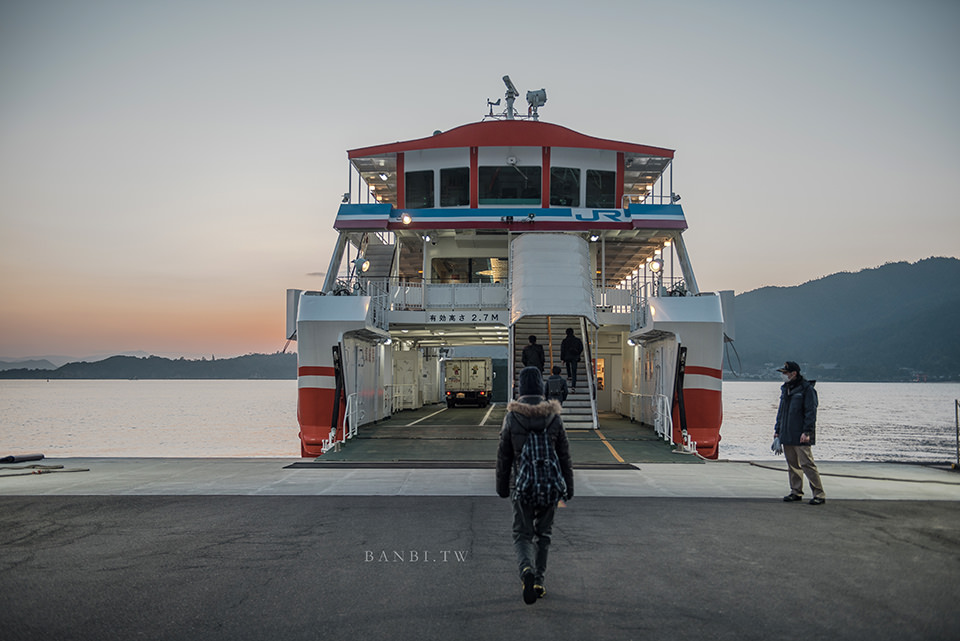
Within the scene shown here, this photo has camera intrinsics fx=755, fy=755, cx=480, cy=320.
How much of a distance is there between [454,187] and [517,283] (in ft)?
13.6

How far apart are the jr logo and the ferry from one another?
1.8 inches

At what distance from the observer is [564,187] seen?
74.2 ft

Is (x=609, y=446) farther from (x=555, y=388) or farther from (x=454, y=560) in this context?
(x=454, y=560)

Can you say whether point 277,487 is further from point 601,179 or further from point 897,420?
point 897,420

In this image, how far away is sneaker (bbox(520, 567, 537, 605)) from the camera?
17.1 feet

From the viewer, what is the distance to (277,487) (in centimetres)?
1053

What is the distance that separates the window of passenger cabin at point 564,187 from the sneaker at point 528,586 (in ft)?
59.1

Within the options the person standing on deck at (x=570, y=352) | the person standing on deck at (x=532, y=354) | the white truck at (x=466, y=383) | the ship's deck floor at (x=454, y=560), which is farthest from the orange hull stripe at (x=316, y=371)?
the white truck at (x=466, y=383)

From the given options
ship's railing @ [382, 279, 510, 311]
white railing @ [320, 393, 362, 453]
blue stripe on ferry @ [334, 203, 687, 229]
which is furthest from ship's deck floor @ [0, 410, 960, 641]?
blue stripe on ferry @ [334, 203, 687, 229]

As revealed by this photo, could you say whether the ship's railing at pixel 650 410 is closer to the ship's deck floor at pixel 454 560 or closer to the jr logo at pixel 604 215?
the jr logo at pixel 604 215

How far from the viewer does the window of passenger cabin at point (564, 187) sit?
22.5 metres

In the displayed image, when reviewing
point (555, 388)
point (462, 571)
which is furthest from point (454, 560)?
point (555, 388)

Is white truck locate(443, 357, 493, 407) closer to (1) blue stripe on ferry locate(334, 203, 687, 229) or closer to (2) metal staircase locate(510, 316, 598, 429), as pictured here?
(2) metal staircase locate(510, 316, 598, 429)

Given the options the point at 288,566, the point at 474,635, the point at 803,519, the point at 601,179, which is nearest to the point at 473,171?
the point at 601,179
